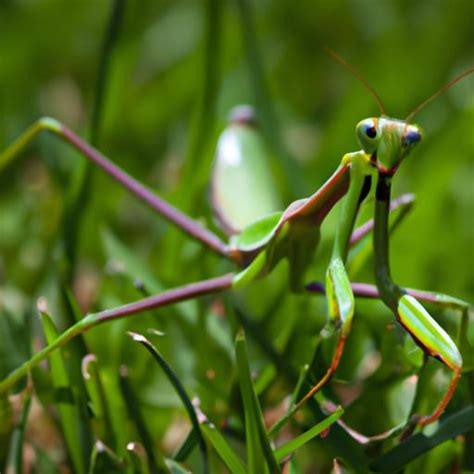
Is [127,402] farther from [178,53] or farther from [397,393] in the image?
[178,53]

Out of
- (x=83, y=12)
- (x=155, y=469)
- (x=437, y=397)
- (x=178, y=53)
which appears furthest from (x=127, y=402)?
(x=83, y=12)

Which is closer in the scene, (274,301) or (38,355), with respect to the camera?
(38,355)

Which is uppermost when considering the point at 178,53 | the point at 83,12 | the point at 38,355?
the point at 83,12

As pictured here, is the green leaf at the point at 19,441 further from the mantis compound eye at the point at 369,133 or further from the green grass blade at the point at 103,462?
the mantis compound eye at the point at 369,133

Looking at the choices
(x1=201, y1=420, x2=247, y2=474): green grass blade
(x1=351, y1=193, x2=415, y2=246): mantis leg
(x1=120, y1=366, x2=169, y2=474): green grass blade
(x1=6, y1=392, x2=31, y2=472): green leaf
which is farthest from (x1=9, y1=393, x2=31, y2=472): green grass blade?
(x1=351, y1=193, x2=415, y2=246): mantis leg

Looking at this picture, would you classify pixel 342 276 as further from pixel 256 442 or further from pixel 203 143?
pixel 203 143

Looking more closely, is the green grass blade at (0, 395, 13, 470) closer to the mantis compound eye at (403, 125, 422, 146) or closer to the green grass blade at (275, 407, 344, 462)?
the green grass blade at (275, 407, 344, 462)
